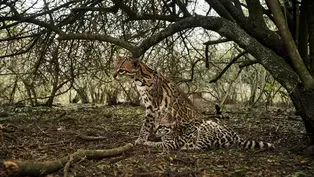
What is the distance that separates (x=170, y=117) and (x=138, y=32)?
12.2 feet

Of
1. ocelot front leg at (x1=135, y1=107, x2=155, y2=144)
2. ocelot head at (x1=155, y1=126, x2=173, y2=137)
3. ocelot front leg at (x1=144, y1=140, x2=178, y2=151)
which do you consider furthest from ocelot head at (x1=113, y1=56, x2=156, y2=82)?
ocelot front leg at (x1=144, y1=140, x2=178, y2=151)

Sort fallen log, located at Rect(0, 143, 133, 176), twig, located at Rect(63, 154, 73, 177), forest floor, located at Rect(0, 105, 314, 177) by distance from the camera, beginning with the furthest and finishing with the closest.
→ forest floor, located at Rect(0, 105, 314, 177) → twig, located at Rect(63, 154, 73, 177) → fallen log, located at Rect(0, 143, 133, 176)

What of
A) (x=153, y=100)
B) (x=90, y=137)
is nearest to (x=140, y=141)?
(x=153, y=100)

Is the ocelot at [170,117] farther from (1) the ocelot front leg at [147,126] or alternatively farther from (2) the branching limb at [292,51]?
(2) the branching limb at [292,51]

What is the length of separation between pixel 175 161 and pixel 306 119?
5.87ft

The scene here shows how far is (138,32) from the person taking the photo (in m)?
9.81

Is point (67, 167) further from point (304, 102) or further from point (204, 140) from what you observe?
point (304, 102)

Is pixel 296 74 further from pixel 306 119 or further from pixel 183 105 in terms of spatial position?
pixel 183 105

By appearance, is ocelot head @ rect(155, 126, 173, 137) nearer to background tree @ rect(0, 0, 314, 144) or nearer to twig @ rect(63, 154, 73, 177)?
background tree @ rect(0, 0, 314, 144)

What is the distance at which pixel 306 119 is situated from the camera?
560cm

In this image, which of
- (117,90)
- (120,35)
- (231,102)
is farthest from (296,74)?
(231,102)

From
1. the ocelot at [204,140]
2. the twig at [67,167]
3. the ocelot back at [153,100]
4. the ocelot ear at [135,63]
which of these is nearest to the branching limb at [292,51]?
the ocelot at [204,140]

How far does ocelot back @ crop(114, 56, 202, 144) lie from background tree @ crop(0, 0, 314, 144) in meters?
0.26

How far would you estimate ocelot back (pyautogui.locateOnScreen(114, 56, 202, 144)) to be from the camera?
6.46 meters
